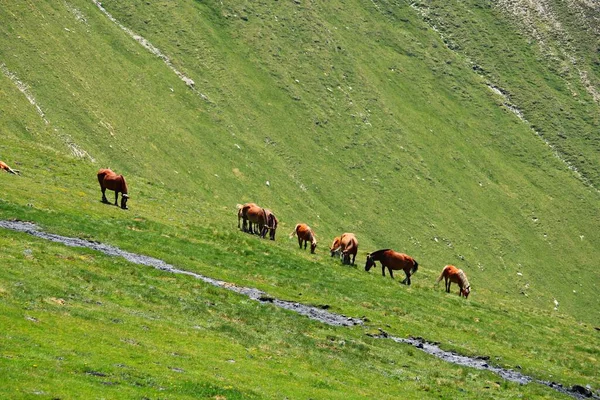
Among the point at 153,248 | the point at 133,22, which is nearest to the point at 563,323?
the point at 153,248

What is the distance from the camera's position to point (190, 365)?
26547 mm

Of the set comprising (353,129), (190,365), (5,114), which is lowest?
(190,365)

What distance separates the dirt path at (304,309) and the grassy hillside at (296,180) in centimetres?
113

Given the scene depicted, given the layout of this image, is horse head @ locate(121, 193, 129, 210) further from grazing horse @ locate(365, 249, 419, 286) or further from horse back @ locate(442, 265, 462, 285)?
horse back @ locate(442, 265, 462, 285)

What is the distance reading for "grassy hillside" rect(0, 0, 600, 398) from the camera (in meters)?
35.6

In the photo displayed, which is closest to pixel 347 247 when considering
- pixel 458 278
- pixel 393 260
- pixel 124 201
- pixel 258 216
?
pixel 393 260

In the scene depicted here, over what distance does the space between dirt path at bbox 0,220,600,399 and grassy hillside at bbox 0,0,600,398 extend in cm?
113

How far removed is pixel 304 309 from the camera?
42.7 meters

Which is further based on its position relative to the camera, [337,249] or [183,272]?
[337,249]

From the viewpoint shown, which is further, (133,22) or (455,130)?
(455,130)

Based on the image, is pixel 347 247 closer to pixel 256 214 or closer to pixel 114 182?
pixel 256 214

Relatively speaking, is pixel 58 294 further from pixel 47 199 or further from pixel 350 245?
pixel 350 245

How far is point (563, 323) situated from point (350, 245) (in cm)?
1949

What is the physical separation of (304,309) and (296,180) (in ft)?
249
